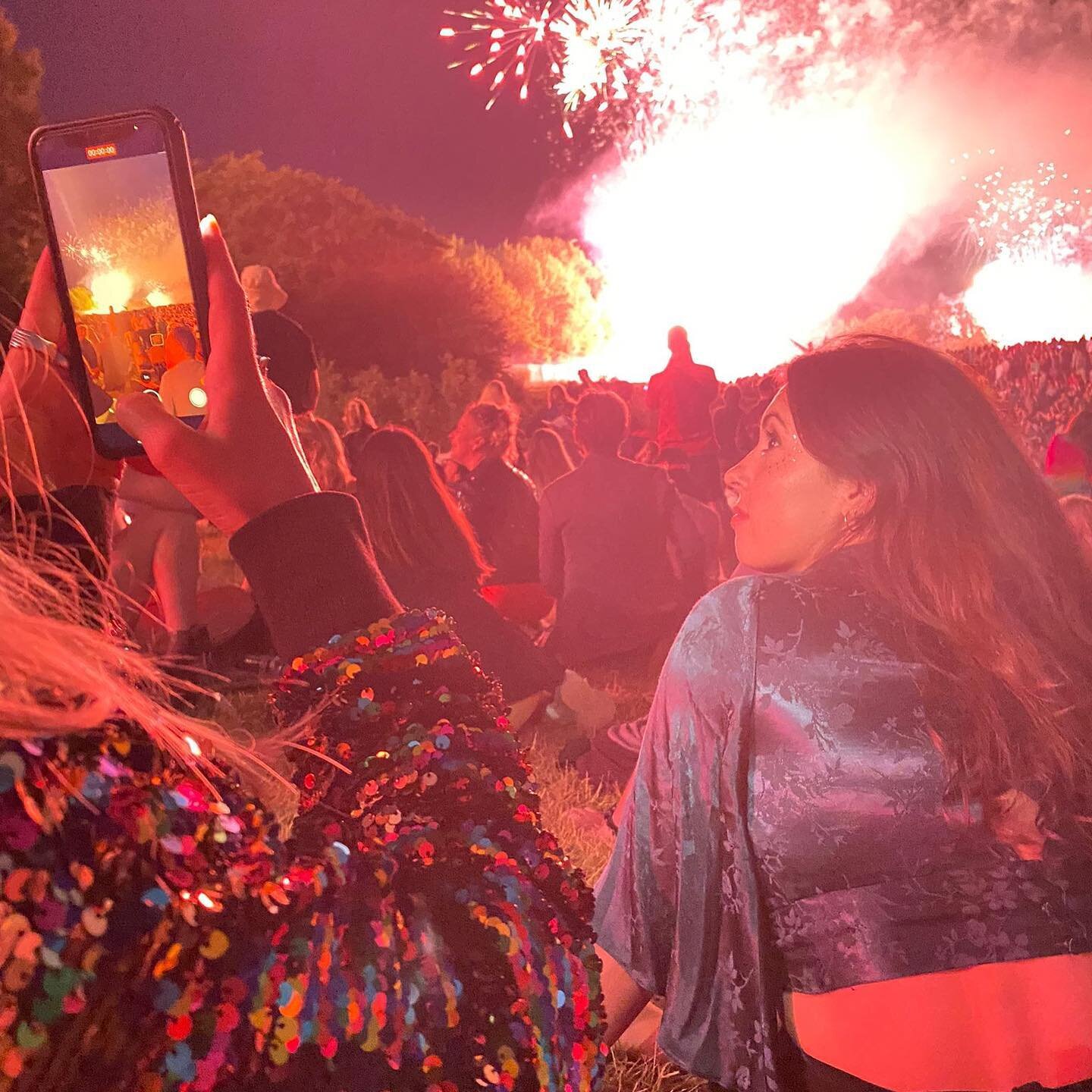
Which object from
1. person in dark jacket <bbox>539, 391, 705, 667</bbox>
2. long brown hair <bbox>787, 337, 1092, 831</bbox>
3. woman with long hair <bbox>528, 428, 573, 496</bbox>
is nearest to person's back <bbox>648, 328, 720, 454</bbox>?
person in dark jacket <bbox>539, 391, 705, 667</bbox>

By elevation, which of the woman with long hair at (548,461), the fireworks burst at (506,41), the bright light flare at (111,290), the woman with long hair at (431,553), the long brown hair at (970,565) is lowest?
the long brown hair at (970,565)

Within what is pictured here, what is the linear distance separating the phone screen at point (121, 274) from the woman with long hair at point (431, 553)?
577 millimetres

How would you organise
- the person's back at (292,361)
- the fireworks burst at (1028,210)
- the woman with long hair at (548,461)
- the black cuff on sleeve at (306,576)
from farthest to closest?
the woman with long hair at (548,461) → the person's back at (292,361) → the fireworks burst at (1028,210) → the black cuff on sleeve at (306,576)

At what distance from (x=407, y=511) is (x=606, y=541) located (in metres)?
0.34

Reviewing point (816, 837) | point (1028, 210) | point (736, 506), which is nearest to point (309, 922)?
point (816, 837)

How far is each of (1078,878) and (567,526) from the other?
0.89 metres

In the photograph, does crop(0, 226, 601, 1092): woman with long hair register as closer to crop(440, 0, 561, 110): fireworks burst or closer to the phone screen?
the phone screen

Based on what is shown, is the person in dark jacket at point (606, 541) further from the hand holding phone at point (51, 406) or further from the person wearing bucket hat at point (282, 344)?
the hand holding phone at point (51, 406)

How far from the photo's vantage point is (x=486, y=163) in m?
1.22

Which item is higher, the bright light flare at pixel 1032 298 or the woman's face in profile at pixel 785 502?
the bright light flare at pixel 1032 298

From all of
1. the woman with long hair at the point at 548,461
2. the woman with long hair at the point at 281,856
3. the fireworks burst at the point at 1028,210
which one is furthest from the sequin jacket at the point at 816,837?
the woman with long hair at the point at 548,461

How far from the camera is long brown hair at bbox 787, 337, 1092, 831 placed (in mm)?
773

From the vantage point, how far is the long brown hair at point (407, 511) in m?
1.39

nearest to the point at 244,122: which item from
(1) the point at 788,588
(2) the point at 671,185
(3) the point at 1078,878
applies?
(2) the point at 671,185
